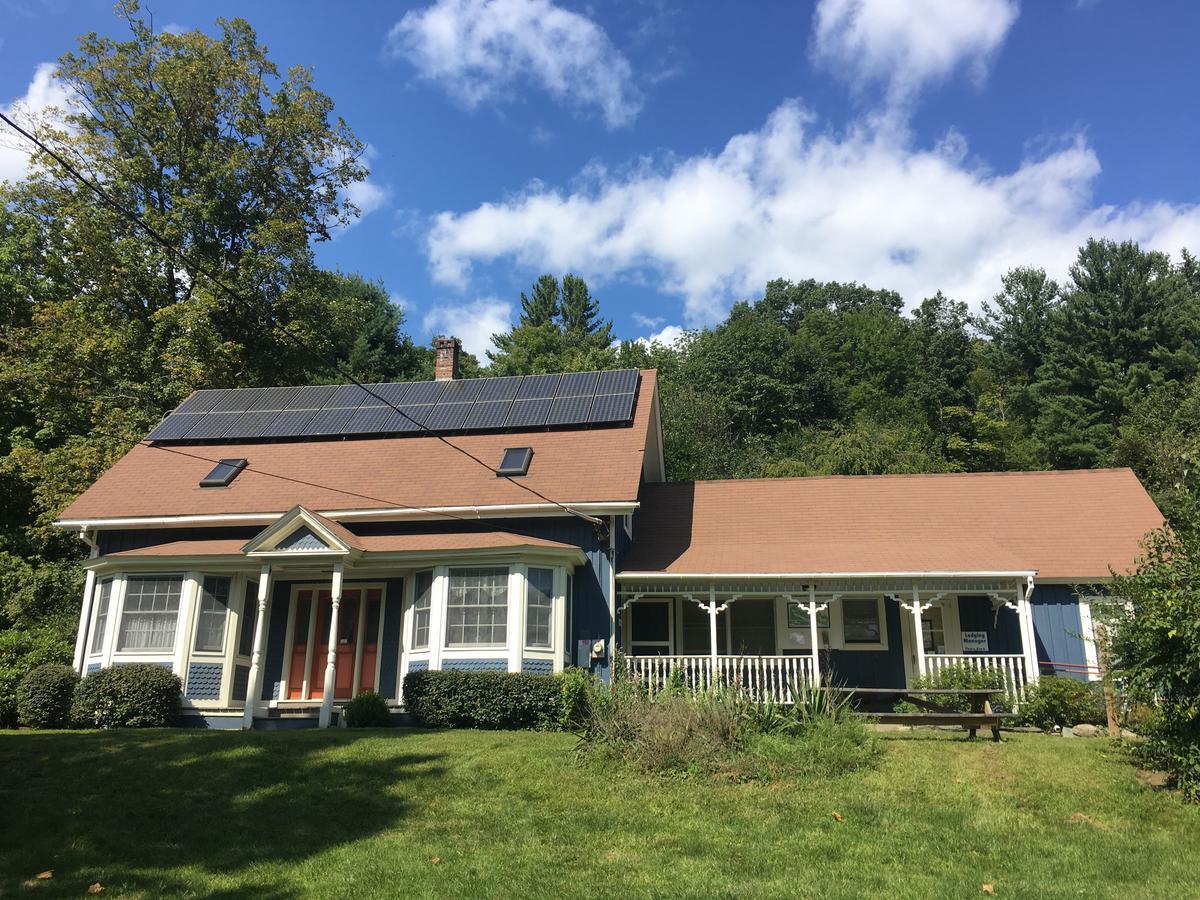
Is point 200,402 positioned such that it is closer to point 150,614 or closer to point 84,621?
point 84,621

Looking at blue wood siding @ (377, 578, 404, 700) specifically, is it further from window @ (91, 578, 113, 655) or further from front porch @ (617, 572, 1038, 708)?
window @ (91, 578, 113, 655)

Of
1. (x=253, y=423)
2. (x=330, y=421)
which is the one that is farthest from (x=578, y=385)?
(x=253, y=423)

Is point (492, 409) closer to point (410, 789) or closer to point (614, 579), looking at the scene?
point (614, 579)

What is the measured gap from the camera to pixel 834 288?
66.5 metres

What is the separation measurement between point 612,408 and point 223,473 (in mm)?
8564

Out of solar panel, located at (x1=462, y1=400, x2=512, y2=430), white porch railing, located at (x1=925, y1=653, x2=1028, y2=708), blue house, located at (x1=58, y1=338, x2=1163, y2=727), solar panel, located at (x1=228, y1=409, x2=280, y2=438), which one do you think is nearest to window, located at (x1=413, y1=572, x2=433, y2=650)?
blue house, located at (x1=58, y1=338, x2=1163, y2=727)

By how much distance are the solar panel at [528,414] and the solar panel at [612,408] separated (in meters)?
1.13

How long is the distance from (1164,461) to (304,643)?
94.5 feet

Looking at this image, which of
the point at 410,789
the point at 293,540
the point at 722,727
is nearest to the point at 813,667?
the point at 722,727

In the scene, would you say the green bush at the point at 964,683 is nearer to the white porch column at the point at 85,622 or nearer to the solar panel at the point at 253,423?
the white porch column at the point at 85,622

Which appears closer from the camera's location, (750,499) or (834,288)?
(750,499)

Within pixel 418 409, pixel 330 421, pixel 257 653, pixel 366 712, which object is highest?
pixel 418 409

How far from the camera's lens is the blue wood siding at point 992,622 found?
1750cm

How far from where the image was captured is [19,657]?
57.8 feet
